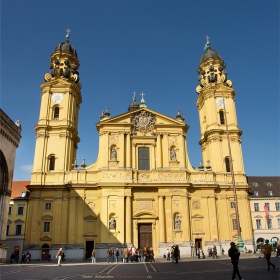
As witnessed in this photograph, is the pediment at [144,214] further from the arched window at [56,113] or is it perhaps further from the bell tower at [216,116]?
the arched window at [56,113]

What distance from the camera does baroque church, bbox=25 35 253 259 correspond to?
1339 inches

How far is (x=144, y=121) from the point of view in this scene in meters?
39.2

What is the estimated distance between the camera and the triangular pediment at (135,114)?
38094 millimetres

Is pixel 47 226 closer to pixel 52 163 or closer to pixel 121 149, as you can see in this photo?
pixel 52 163

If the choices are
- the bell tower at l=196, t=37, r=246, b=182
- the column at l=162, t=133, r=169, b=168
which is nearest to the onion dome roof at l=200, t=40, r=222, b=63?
the bell tower at l=196, t=37, r=246, b=182

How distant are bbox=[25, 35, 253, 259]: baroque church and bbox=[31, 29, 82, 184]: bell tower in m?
0.12

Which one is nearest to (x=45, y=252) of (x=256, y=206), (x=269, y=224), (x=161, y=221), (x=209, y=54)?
(x=161, y=221)

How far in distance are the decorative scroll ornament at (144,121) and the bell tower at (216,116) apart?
7.54 metres

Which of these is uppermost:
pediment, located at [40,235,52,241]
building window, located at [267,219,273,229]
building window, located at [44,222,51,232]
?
building window, located at [267,219,273,229]

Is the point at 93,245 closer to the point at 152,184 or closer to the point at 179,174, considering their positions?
the point at 152,184

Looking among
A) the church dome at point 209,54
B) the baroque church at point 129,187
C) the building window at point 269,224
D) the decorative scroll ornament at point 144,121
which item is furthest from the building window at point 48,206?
the building window at point 269,224

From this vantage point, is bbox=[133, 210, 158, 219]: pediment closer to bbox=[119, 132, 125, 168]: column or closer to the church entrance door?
the church entrance door

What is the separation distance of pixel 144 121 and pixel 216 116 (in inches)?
386

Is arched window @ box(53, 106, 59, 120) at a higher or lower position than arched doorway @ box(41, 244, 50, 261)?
higher
